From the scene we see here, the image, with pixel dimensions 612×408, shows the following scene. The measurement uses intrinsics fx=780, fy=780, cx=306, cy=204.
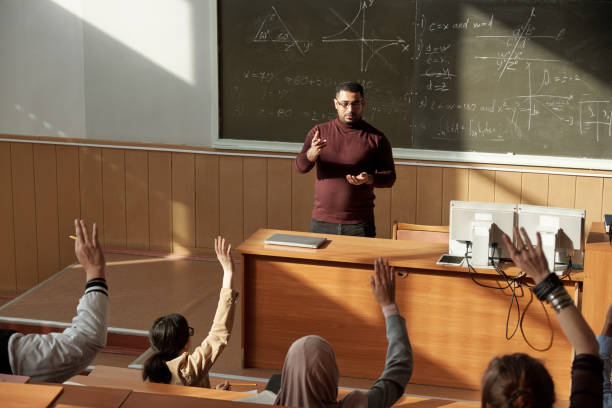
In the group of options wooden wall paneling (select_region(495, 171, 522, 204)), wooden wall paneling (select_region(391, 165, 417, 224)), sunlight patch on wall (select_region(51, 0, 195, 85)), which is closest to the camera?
wooden wall paneling (select_region(495, 171, 522, 204))

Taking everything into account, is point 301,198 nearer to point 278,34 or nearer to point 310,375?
point 278,34

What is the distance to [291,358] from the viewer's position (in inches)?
89.7

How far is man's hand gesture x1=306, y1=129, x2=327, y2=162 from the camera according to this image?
4480 mm

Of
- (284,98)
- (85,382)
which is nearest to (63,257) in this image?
(284,98)

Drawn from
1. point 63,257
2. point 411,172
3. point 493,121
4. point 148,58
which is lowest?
point 63,257

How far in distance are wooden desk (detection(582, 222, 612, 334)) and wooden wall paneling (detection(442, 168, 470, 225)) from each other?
7.03ft

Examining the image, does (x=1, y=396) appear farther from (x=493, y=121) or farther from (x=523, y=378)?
(x=493, y=121)

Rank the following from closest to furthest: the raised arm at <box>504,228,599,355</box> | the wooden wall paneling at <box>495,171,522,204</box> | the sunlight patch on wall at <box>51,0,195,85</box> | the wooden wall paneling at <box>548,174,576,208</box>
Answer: the raised arm at <box>504,228,599,355</box>, the wooden wall paneling at <box>548,174,576,208</box>, the wooden wall paneling at <box>495,171,522,204</box>, the sunlight patch on wall at <box>51,0,195,85</box>

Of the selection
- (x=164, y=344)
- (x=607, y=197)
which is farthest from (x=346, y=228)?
(x=607, y=197)

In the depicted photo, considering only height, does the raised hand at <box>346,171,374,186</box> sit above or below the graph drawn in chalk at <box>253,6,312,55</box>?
below

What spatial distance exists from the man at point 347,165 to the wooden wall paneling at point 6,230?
320cm

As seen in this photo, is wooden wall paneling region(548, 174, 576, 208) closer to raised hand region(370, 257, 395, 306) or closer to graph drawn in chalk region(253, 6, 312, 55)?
graph drawn in chalk region(253, 6, 312, 55)

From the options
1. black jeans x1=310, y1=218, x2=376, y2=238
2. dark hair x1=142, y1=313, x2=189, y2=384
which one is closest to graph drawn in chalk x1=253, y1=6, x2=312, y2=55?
black jeans x1=310, y1=218, x2=376, y2=238

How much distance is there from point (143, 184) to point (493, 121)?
2910 mm
